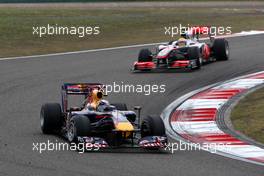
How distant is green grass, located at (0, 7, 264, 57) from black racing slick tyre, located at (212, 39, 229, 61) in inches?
266

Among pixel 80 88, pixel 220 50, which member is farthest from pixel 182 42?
pixel 80 88

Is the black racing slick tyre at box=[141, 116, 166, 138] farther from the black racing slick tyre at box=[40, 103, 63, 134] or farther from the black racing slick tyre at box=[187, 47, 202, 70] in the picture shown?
the black racing slick tyre at box=[187, 47, 202, 70]

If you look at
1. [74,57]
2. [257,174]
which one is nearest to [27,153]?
[257,174]

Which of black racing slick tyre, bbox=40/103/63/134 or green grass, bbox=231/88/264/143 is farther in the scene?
green grass, bbox=231/88/264/143

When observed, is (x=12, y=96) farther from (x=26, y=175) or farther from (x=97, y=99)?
(x=26, y=175)

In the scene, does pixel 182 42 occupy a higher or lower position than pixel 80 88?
higher

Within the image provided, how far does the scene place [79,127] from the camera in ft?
48.6

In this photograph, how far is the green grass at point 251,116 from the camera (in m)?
16.5

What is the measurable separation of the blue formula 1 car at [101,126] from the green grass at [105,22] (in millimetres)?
15409

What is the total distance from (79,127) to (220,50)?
46.7 feet

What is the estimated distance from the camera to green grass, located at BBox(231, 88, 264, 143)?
16.5 m
